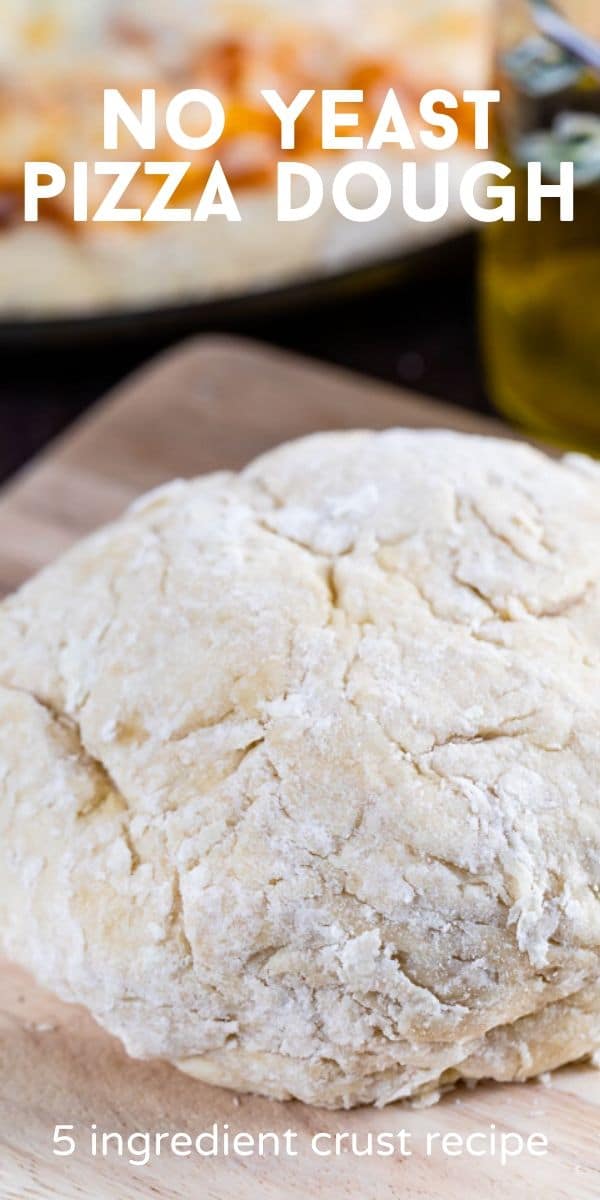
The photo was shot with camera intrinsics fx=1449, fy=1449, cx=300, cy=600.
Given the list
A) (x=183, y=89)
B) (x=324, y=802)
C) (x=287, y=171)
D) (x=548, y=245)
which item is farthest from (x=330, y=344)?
(x=324, y=802)

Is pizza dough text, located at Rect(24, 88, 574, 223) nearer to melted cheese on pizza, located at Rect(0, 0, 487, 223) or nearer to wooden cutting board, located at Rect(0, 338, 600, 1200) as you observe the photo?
melted cheese on pizza, located at Rect(0, 0, 487, 223)

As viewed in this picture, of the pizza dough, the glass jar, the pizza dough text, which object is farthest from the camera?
the pizza dough text

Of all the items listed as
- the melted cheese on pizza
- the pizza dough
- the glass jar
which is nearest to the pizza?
the melted cheese on pizza

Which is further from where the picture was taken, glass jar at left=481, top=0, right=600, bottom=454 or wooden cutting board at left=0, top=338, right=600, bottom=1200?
glass jar at left=481, top=0, right=600, bottom=454

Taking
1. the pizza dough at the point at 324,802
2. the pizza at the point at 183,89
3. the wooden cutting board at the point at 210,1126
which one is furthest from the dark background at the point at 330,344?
the wooden cutting board at the point at 210,1126

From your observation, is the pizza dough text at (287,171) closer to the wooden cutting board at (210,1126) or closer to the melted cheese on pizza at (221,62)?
the melted cheese on pizza at (221,62)

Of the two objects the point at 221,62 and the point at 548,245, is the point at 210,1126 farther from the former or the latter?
the point at 221,62

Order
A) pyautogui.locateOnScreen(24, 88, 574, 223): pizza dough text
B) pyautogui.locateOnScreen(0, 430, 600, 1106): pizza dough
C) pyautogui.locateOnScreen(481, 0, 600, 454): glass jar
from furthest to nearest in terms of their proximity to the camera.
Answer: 1. pyautogui.locateOnScreen(24, 88, 574, 223): pizza dough text
2. pyautogui.locateOnScreen(481, 0, 600, 454): glass jar
3. pyautogui.locateOnScreen(0, 430, 600, 1106): pizza dough

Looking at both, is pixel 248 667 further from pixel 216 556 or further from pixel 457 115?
pixel 457 115
